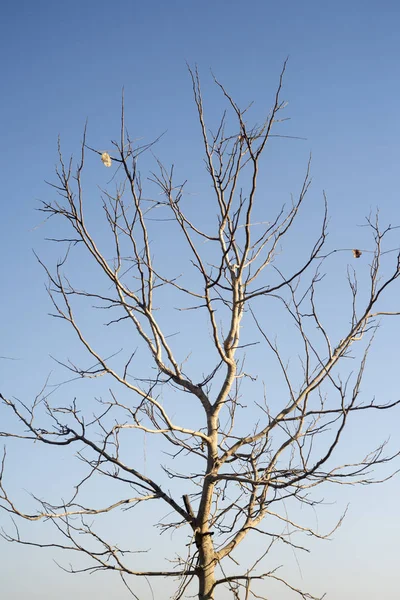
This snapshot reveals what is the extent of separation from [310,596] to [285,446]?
836 mm

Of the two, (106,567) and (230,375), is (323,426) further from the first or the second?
(106,567)

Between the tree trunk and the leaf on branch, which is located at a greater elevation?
the leaf on branch

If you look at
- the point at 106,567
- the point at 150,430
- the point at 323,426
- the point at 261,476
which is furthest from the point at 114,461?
the point at 323,426

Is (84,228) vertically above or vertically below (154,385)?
above

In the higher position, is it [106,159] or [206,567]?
[106,159]

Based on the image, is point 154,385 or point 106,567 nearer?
point 106,567

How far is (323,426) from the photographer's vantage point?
12.3 feet

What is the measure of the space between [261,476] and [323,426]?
0.43m

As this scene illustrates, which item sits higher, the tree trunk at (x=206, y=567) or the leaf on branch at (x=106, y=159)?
the leaf on branch at (x=106, y=159)

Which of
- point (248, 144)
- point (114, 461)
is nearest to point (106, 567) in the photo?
point (114, 461)

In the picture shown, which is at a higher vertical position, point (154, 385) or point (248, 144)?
point (248, 144)

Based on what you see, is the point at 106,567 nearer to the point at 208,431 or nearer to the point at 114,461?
the point at 114,461

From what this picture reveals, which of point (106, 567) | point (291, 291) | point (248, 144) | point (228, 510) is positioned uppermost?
point (248, 144)

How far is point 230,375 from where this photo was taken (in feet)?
12.8
